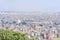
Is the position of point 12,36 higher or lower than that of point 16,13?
higher

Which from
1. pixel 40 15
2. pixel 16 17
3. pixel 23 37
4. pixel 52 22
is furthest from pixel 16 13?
pixel 23 37

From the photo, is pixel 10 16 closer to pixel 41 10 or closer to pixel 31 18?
pixel 31 18

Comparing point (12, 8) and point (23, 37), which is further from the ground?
point (23, 37)

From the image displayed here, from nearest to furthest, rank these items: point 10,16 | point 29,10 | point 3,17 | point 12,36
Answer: point 12,36
point 3,17
point 10,16
point 29,10

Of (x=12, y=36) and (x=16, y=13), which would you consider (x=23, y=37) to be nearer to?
(x=12, y=36)

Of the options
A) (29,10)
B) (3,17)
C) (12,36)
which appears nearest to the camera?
(12,36)

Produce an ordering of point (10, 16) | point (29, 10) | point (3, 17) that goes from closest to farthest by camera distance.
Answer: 1. point (3, 17)
2. point (10, 16)
3. point (29, 10)

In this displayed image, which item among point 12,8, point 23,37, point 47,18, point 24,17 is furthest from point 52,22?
point 23,37

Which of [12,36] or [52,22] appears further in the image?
[52,22]

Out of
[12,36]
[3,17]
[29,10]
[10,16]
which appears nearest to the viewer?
[12,36]
